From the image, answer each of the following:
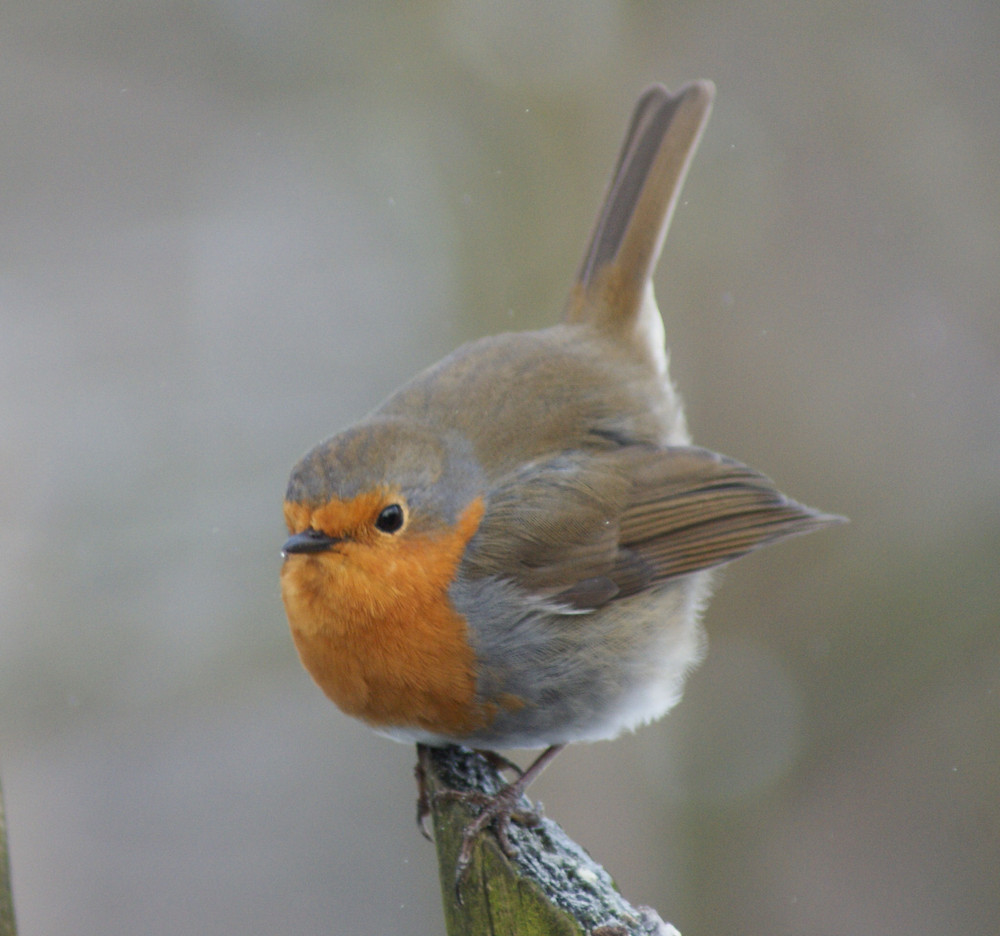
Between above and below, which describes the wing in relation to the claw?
above

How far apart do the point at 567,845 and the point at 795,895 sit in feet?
10.5

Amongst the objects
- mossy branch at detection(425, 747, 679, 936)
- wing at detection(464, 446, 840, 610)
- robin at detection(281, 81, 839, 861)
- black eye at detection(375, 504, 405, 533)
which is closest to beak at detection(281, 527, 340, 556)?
robin at detection(281, 81, 839, 861)

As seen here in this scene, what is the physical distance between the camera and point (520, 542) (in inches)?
109

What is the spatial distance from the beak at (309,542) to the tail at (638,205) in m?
1.38

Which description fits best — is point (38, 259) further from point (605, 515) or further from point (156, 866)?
point (605, 515)

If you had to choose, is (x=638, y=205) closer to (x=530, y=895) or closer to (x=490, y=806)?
(x=490, y=806)

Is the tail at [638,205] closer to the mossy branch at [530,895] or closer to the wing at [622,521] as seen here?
the wing at [622,521]

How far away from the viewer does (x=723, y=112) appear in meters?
5.18

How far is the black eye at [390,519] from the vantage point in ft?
8.38

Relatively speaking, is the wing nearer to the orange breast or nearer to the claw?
the orange breast

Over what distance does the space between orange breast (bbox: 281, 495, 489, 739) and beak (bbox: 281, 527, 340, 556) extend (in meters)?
0.02

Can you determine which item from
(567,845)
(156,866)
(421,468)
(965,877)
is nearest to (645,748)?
(965,877)

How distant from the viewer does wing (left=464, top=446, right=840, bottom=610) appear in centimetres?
278

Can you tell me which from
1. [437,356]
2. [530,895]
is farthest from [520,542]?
[437,356]
